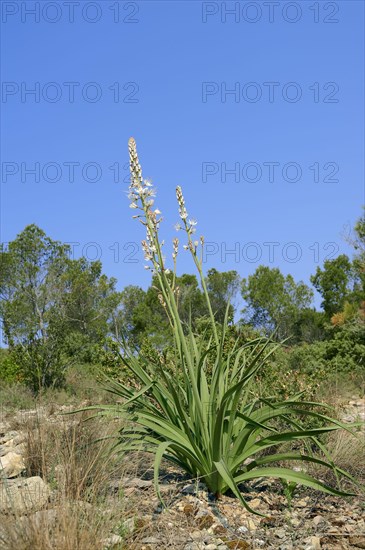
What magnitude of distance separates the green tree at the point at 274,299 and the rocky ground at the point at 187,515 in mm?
32045

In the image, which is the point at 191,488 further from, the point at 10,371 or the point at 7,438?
the point at 10,371

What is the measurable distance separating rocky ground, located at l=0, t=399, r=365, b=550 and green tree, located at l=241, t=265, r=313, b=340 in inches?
1262

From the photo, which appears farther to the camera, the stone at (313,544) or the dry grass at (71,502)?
the stone at (313,544)

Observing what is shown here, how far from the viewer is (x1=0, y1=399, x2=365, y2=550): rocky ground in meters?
4.17

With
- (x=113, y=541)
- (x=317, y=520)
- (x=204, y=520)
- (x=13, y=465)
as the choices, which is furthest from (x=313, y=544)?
(x=13, y=465)

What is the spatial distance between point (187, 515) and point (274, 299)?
33879mm

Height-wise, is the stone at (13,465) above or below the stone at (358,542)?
above

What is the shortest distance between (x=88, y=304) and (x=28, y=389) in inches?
807

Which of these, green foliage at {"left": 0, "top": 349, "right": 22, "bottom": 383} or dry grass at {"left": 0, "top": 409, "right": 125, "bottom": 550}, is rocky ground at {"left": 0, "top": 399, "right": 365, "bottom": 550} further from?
green foliage at {"left": 0, "top": 349, "right": 22, "bottom": 383}

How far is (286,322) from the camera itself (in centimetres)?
3903

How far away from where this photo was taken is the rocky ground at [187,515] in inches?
164

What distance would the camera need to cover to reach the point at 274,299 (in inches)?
1518

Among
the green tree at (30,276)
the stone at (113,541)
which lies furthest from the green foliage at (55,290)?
the stone at (113,541)

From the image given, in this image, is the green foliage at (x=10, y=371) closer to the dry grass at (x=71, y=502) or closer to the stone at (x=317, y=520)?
the dry grass at (x=71, y=502)
